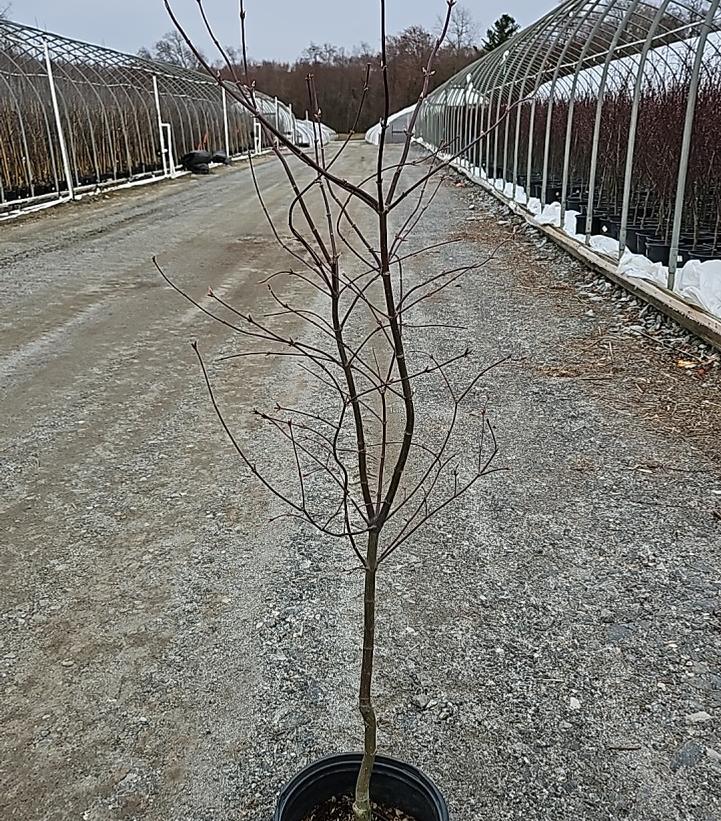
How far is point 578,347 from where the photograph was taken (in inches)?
211

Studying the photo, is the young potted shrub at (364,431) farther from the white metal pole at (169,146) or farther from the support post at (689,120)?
the white metal pole at (169,146)

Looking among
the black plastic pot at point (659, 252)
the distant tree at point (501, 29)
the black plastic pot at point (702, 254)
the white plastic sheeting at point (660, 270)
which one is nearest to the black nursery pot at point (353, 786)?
the white plastic sheeting at point (660, 270)

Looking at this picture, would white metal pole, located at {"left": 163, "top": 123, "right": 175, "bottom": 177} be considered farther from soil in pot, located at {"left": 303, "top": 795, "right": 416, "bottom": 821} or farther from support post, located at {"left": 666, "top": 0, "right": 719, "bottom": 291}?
soil in pot, located at {"left": 303, "top": 795, "right": 416, "bottom": 821}

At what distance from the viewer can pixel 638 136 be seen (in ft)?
27.6

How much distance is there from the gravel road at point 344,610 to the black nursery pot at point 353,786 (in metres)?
0.19

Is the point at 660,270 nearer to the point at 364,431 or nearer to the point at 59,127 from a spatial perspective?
the point at 364,431

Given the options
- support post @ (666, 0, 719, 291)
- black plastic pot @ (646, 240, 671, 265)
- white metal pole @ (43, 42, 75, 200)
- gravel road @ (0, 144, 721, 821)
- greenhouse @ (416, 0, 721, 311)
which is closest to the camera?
gravel road @ (0, 144, 721, 821)

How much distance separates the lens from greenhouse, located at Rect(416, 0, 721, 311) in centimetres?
644

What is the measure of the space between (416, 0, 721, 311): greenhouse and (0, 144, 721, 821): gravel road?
1.88 m

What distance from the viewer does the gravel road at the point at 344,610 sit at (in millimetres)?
1928

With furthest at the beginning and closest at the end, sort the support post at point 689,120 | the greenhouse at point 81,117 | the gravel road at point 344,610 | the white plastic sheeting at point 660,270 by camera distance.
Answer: the greenhouse at point 81,117 → the white plastic sheeting at point 660,270 → the support post at point 689,120 → the gravel road at point 344,610

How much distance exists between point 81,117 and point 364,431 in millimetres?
13741

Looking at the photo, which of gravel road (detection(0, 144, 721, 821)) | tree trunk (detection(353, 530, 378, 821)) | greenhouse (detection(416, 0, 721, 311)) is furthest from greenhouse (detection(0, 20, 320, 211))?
tree trunk (detection(353, 530, 378, 821))

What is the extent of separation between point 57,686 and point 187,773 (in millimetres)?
548
